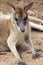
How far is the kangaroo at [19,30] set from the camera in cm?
520

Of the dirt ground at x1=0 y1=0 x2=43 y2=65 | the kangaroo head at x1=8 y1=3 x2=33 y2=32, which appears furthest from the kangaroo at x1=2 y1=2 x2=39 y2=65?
the dirt ground at x1=0 y1=0 x2=43 y2=65

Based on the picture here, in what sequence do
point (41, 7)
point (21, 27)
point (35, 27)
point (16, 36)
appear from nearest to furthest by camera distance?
1. point (21, 27)
2. point (16, 36)
3. point (35, 27)
4. point (41, 7)

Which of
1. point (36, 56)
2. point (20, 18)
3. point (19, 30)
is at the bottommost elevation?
point (36, 56)

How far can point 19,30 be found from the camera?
5324mm

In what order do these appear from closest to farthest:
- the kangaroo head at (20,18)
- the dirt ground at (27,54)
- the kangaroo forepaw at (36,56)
A: the kangaroo head at (20,18)
the dirt ground at (27,54)
the kangaroo forepaw at (36,56)

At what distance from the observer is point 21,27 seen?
516cm

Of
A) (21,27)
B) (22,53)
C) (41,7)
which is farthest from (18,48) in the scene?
(41,7)

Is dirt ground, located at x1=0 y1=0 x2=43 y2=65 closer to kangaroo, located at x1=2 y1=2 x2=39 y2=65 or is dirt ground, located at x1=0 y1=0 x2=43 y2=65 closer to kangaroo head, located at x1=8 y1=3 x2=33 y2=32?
kangaroo, located at x1=2 y1=2 x2=39 y2=65

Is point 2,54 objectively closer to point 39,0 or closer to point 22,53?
point 22,53

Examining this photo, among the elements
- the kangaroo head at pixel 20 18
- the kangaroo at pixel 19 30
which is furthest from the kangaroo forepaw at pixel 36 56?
the kangaroo head at pixel 20 18

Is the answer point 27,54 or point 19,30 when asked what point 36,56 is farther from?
point 19,30

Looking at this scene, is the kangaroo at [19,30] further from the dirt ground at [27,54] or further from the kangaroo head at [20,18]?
the dirt ground at [27,54]

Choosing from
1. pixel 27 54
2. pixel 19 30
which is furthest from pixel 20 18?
pixel 27 54

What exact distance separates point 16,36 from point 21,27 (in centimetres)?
45
